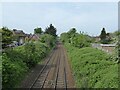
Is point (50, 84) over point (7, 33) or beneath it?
beneath

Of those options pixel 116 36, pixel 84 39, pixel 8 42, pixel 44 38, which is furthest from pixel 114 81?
pixel 44 38

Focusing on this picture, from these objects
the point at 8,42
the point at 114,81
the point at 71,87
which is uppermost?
the point at 8,42

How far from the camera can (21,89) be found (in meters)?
16.2

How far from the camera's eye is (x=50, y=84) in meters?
18.5

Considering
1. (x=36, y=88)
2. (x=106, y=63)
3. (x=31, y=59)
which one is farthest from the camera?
(x=31, y=59)

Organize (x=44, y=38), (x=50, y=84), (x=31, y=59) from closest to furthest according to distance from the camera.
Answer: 1. (x=50, y=84)
2. (x=31, y=59)
3. (x=44, y=38)

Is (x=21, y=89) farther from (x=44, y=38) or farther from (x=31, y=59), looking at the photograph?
(x=44, y=38)

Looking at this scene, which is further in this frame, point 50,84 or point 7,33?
point 7,33

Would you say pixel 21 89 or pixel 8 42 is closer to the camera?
pixel 21 89

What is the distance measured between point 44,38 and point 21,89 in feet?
172

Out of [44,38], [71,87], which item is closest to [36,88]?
[71,87]

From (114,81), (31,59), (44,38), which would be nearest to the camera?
(114,81)

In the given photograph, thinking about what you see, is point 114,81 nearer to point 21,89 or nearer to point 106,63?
point 106,63

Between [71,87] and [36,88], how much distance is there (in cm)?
236
